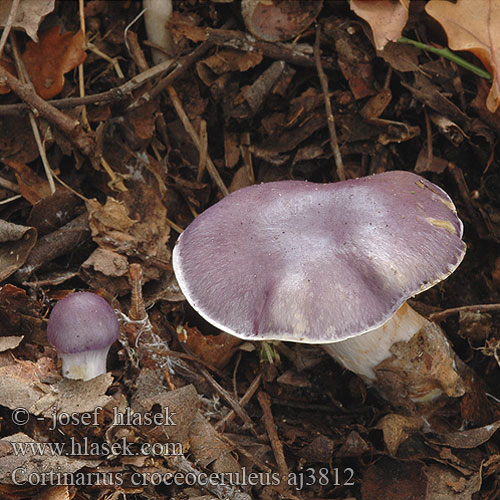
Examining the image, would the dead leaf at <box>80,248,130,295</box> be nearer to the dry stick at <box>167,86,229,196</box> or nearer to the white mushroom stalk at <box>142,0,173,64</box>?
the dry stick at <box>167,86,229,196</box>

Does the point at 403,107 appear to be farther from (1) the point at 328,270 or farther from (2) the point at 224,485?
(2) the point at 224,485

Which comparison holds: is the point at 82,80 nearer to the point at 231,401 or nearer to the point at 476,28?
the point at 231,401

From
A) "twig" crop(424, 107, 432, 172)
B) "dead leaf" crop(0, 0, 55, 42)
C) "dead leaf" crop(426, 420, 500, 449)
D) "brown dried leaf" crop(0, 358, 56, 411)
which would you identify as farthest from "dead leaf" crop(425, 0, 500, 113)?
"brown dried leaf" crop(0, 358, 56, 411)

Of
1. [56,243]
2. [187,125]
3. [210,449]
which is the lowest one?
[210,449]

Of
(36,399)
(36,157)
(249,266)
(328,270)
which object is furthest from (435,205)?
(36,157)

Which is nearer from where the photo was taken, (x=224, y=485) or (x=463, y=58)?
(x=224, y=485)

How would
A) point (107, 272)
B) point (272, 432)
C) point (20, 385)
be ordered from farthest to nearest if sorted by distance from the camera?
point (107, 272) → point (272, 432) → point (20, 385)

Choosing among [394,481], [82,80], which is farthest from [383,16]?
[394,481]
